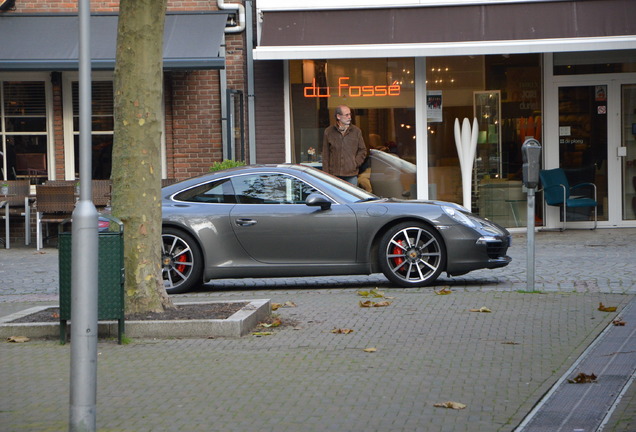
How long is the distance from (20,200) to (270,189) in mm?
7400

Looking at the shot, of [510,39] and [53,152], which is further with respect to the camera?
[53,152]

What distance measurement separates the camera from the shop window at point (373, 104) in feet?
57.2

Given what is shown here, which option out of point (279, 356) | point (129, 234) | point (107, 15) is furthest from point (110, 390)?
point (107, 15)

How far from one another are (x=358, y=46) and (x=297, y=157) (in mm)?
2405

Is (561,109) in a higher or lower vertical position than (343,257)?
higher

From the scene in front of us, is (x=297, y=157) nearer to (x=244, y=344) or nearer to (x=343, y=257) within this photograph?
(x=343, y=257)

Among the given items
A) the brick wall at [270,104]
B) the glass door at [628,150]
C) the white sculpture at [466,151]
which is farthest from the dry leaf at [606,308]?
the brick wall at [270,104]

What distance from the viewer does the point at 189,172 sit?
18.0 m

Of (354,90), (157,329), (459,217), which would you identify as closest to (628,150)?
(354,90)

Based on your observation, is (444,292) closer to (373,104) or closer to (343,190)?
(343,190)

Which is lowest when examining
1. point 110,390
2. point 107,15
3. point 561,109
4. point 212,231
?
point 110,390

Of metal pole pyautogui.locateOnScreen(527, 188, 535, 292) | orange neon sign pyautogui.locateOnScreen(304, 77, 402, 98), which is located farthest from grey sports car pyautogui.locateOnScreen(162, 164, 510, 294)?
orange neon sign pyautogui.locateOnScreen(304, 77, 402, 98)

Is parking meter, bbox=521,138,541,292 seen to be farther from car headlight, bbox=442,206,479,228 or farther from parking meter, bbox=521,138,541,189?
car headlight, bbox=442,206,479,228

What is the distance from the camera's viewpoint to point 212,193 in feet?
36.7
